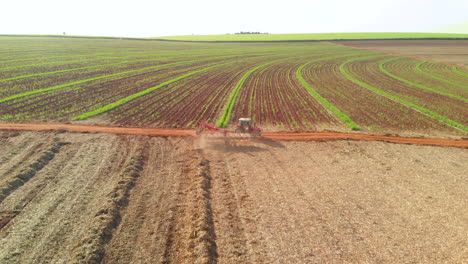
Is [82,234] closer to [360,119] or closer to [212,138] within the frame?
[212,138]

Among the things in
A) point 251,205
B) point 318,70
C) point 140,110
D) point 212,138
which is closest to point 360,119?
point 212,138

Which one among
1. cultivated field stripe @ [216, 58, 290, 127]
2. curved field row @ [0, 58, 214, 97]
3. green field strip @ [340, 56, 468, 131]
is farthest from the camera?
curved field row @ [0, 58, 214, 97]

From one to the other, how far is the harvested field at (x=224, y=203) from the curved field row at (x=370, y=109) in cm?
480

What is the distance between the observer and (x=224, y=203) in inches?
385

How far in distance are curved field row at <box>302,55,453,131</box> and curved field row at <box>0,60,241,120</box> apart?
17939 mm

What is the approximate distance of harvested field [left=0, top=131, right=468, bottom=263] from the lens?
7.57 m

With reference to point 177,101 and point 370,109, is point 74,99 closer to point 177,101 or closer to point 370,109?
point 177,101

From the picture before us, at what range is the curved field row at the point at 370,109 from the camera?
1950cm

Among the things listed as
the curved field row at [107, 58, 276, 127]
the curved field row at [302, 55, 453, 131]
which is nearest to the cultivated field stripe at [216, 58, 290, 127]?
the curved field row at [107, 58, 276, 127]

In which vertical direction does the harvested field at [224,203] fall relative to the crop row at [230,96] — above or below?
below

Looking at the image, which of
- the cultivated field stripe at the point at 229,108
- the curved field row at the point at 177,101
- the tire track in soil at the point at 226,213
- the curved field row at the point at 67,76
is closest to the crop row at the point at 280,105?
the cultivated field stripe at the point at 229,108

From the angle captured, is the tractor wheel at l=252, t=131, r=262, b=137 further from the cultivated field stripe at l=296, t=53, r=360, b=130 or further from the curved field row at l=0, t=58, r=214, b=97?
the curved field row at l=0, t=58, r=214, b=97

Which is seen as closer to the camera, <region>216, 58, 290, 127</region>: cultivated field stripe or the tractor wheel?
the tractor wheel

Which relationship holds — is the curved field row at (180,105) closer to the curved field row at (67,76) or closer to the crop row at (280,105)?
the crop row at (280,105)
